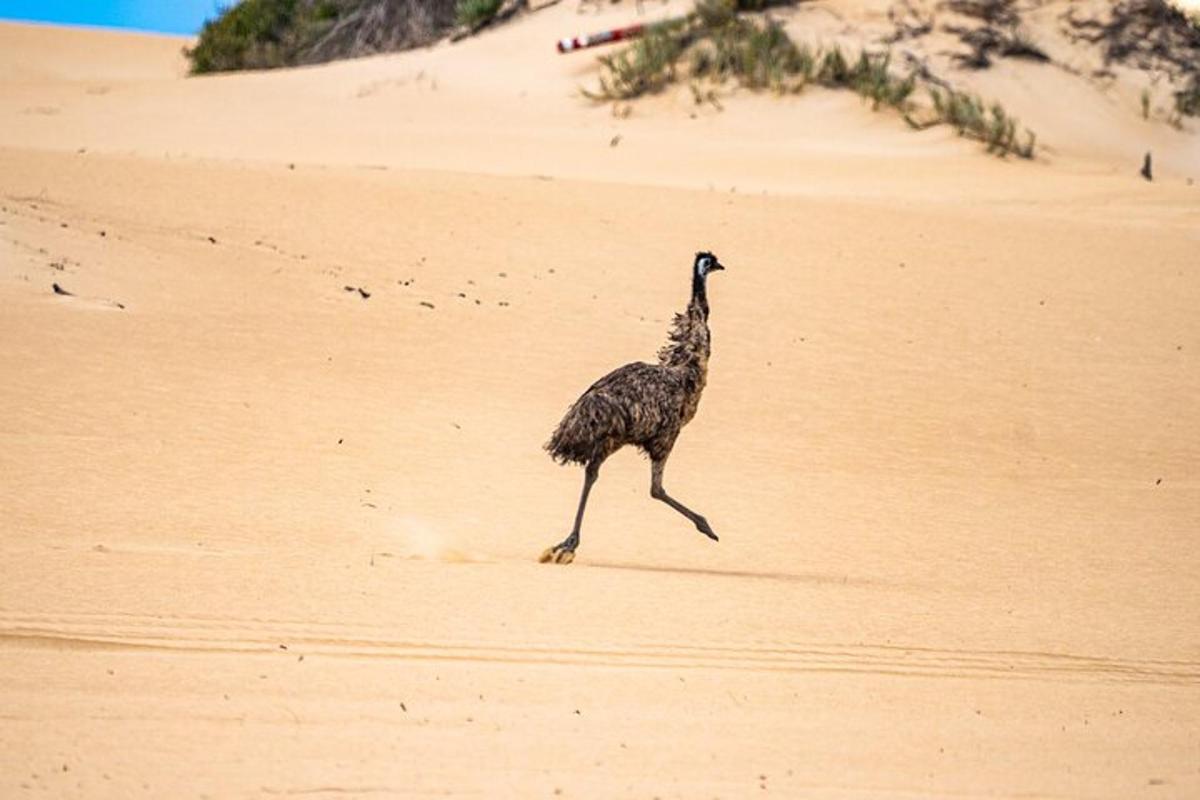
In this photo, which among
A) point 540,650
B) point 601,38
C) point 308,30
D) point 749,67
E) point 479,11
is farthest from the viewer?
point 308,30

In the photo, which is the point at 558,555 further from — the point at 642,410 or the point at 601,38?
the point at 601,38

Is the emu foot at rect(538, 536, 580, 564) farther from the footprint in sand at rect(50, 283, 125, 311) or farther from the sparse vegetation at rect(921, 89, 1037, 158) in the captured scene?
the sparse vegetation at rect(921, 89, 1037, 158)

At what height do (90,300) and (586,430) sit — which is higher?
(586,430)

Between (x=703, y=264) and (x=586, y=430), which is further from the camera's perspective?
(x=703, y=264)

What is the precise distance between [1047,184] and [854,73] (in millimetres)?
3363

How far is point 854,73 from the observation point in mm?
23203

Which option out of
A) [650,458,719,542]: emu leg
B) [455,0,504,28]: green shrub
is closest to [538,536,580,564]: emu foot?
[650,458,719,542]: emu leg

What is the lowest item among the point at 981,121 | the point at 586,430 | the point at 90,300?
the point at 90,300

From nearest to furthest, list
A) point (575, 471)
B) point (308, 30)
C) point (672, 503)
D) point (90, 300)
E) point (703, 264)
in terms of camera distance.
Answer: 1. point (672, 503)
2. point (703, 264)
3. point (575, 471)
4. point (90, 300)
5. point (308, 30)

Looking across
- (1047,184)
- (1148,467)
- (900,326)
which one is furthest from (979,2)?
(1148,467)

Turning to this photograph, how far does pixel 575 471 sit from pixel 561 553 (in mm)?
2650

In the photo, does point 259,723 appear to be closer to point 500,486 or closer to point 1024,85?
point 500,486

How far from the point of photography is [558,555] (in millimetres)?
9328

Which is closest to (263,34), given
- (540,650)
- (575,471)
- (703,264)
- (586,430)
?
(575,471)
